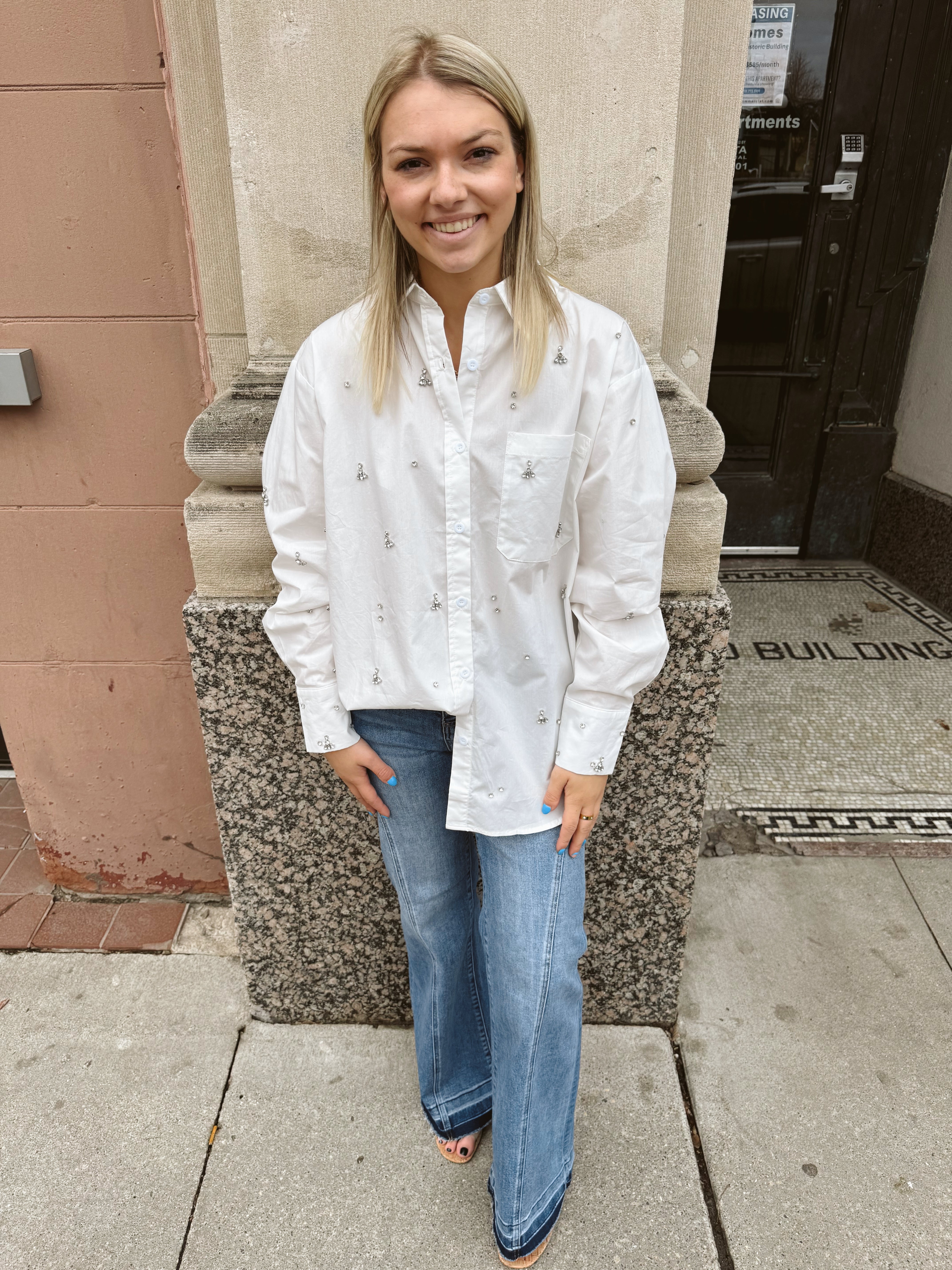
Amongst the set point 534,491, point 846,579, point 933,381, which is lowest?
point 846,579

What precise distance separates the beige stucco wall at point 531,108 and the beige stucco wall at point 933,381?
300cm

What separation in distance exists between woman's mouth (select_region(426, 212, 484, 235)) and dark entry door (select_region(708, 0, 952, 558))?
329 centimetres

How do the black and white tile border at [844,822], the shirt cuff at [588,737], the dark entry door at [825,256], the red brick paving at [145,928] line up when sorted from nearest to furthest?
the shirt cuff at [588,737], the red brick paving at [145,928], the black and white tile border at [844,822], the dark entry door at [825,256]

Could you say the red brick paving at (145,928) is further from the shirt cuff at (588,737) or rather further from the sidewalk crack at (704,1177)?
the shirt cuff at (588,737)

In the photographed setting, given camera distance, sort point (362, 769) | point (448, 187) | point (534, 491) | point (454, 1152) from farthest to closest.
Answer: point (454, 1152) → point (362, 769) → point (534, 491) → point (448, 187)

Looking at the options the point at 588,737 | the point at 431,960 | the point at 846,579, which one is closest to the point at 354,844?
the point at 431,960

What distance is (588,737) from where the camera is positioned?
1.43 m

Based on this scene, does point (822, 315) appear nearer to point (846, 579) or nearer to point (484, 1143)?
point (846, 579)

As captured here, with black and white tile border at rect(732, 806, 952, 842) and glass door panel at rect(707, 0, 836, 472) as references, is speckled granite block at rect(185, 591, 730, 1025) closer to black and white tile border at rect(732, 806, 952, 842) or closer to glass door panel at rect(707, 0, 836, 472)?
black and white tile border at rect(732, 806, 952, 842)

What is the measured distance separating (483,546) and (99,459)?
1290 mm

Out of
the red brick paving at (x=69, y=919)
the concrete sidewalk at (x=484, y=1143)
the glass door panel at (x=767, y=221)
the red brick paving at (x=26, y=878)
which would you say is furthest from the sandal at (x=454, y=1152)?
the glass door panel at (x=767, y=221)

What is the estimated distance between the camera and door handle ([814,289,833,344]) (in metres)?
4.12

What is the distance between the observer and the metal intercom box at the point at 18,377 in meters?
2.00

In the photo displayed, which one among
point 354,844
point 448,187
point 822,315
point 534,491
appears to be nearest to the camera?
point 448,187
